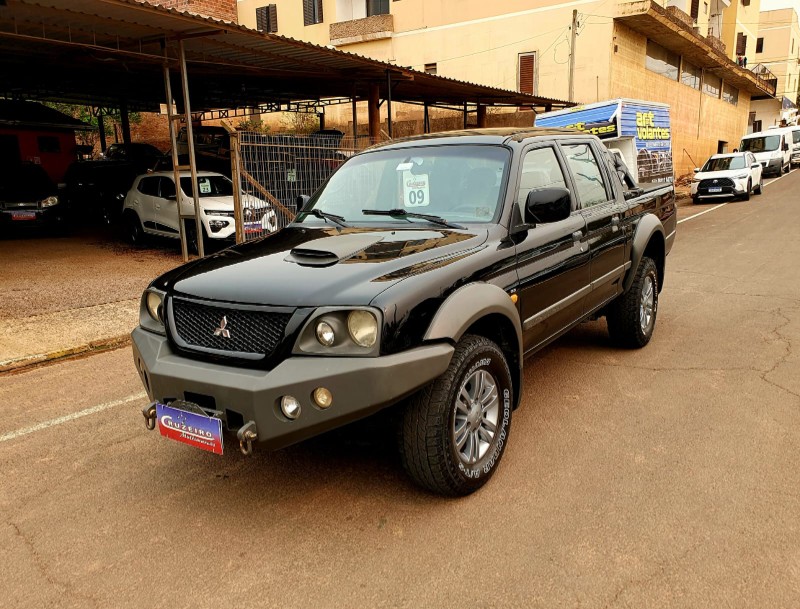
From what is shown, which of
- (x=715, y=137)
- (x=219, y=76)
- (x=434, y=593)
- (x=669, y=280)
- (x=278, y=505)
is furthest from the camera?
(x=715, y=137)

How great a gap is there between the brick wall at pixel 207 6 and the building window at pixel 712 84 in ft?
85.9

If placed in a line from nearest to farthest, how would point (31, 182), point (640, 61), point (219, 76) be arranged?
point (31, 182)
point (219, 76)
point (640, 61)

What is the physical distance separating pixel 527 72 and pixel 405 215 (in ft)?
76.6

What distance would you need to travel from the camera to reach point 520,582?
2559 millimetres

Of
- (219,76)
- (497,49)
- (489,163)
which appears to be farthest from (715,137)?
(489,163)

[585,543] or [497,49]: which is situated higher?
[497,49]

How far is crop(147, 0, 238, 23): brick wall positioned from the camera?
74.2 feet

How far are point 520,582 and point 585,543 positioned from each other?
42 centimetres

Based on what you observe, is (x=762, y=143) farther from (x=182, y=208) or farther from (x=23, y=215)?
(x=23, y=215)

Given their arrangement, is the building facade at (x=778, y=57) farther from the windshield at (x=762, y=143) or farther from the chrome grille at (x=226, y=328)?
the chrome grille at (x=226, y=328)

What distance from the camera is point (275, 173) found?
11852 mm

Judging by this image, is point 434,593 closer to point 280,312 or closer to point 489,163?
point 280,312

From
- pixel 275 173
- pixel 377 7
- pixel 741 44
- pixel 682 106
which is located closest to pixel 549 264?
pixel 275 173

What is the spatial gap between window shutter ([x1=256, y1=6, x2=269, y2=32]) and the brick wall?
6.37m
